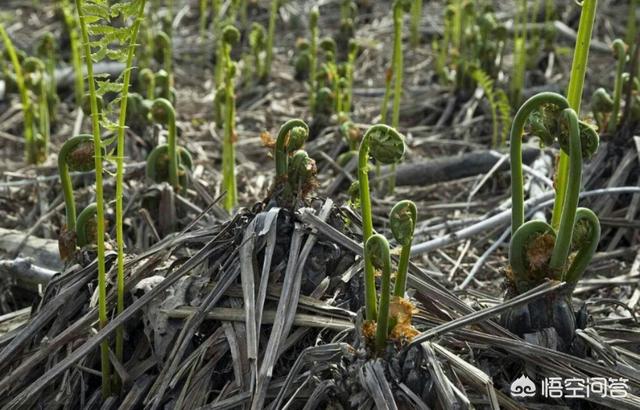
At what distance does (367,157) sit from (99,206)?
1.86 ft

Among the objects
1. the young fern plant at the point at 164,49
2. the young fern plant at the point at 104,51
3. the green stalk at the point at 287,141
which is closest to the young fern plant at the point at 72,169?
the young fern plant at the point at 104,51

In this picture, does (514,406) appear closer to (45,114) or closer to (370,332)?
(370,332)

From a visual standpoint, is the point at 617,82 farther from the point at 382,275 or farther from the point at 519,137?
the point at 382,275

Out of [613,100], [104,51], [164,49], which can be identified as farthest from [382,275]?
[164,49]

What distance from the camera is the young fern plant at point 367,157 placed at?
1.73 m

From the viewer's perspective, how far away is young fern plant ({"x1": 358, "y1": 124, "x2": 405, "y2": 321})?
1732 millimetres

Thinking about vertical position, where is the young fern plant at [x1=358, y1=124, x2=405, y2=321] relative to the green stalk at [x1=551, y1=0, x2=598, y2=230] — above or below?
below

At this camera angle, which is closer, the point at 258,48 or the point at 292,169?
the point at 292,169

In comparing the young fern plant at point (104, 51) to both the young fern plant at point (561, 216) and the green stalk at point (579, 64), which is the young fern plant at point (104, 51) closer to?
the young fern plant at point (561, 216)

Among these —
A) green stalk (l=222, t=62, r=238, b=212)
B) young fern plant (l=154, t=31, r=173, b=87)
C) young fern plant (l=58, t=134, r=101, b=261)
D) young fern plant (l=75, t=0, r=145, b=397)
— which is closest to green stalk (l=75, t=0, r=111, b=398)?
young fern plant (l=75, t=0, r=145, b=397)

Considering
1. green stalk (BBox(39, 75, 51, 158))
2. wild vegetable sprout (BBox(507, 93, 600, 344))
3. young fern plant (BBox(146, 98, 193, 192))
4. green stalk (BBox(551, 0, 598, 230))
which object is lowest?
green stalk (BBox(39, 75, 51, 158))

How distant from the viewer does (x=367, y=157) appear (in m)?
1.77

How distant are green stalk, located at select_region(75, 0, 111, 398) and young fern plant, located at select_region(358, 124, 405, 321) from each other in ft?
1.71

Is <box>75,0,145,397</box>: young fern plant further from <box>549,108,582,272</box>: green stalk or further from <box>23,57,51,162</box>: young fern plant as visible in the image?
<box>23,57,51,162</box>: young fern plant
